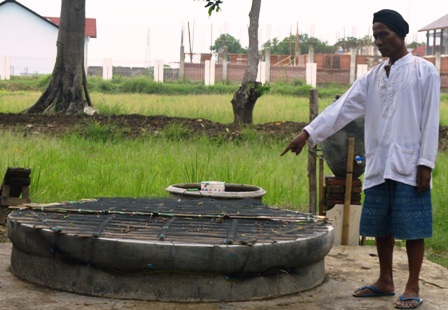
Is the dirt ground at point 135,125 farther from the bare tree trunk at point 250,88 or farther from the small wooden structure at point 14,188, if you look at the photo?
the small wooden structure at point 14,188

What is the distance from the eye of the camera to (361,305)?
15.5 feet

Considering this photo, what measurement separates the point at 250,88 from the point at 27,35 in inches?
1508

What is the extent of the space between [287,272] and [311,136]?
2.61 feet

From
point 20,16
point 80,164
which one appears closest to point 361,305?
point 80,164

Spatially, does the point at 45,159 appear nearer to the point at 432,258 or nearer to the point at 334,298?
the point at 432,258

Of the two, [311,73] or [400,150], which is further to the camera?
[311,73]

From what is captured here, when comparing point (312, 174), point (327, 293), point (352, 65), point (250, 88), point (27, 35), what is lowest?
point (327, 293)

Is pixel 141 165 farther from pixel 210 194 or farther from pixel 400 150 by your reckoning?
pixel 400 150

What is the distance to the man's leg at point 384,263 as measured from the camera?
16.1 ft

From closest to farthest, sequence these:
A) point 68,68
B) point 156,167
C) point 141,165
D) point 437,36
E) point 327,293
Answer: point 327,293 < point 156,167 < point 141,165 < point 68,68 < point 437,36

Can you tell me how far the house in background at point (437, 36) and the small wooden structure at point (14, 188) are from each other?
45345 mm

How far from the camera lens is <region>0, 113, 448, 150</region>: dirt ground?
13.1 metres

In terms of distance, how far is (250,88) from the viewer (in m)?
15.5

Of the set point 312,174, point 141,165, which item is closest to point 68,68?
point 141,165
